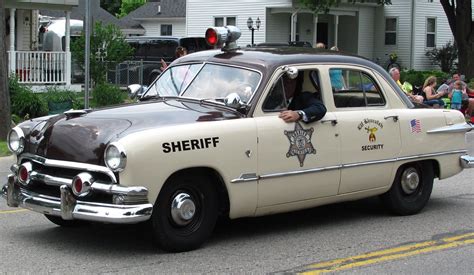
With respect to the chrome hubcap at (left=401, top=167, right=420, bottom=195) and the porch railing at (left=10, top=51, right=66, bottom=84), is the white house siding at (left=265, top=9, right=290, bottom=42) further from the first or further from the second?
the chrome hubcap at (left=401, top=167, right=420, bottom=195)

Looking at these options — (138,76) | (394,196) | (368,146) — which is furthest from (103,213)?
(138,76)

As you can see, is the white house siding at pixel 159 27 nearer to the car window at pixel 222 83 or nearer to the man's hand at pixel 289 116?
the car window at pixel 222 83

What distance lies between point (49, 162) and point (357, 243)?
293 centimetres

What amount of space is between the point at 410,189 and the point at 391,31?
32250mm

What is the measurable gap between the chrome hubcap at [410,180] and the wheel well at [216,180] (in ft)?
8.02

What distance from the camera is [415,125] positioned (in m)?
7.74

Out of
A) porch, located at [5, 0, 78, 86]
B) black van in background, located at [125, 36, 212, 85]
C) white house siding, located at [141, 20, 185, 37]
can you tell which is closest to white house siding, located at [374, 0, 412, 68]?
black van in background, located at [125, 36, 212, 85]

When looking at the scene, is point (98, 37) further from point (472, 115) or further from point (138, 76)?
point (472, 115)

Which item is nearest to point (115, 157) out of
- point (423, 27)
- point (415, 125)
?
point (415, 125)

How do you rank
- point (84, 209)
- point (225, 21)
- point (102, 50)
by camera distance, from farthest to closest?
point (225, 21) < point (102, 50) < point (84, 209)

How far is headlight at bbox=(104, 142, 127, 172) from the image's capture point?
550cm

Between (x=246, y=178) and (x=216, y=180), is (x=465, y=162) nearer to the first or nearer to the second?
(x=246, y=178)

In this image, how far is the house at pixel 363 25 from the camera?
1452 inches

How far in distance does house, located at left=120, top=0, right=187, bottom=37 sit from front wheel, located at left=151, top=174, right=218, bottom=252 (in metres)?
43.6
